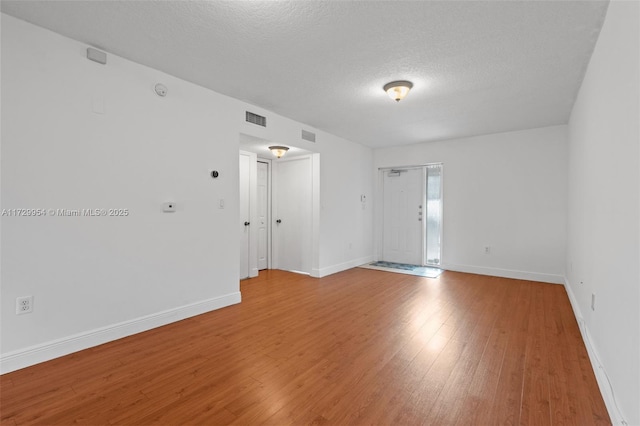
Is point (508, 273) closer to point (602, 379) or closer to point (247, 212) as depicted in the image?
point (602, 379)

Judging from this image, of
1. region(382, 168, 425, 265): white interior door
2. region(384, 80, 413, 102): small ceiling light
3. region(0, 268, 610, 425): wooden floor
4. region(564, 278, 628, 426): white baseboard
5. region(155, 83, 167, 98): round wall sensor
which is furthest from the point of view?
region(382, 168, 425, 265): white interior door

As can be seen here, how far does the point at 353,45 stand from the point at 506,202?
169 inches

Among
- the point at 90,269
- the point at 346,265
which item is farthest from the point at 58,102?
the point at 346,265

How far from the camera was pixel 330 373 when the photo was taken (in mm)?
2232

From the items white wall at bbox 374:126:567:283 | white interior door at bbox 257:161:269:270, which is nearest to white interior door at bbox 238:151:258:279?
white interior door at bbox 257:161:269:270

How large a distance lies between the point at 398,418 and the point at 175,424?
4.13 ft

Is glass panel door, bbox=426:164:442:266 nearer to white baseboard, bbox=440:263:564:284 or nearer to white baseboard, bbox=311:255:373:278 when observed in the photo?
white baseboard, bbox=440:263:564:284

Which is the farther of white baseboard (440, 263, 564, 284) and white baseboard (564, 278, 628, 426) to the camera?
white baseboard (440, 263, 564, 284)

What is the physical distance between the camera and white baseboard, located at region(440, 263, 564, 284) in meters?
4.97

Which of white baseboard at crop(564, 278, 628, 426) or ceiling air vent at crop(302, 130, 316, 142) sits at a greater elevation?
ceiling air vent at crop(302, 130, 316, 142)

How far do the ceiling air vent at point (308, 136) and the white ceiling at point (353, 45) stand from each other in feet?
3.05

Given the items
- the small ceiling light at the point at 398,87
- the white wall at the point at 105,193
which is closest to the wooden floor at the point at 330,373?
the white wall at the point at 105,193

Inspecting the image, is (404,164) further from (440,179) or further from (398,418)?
(398,418)

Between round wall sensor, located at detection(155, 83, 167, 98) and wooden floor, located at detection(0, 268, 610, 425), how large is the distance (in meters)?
2.38
